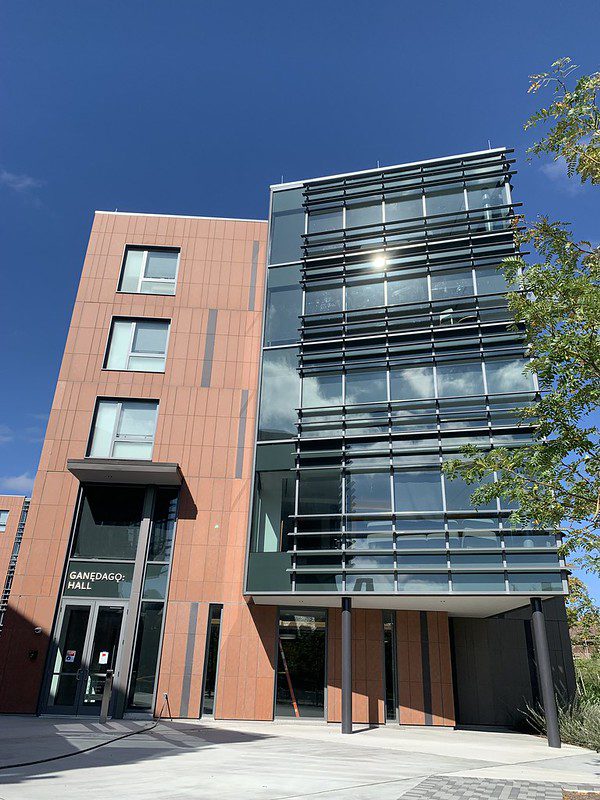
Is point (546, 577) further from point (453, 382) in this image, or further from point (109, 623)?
point (109, 623)

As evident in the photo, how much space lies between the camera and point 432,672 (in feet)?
52.4

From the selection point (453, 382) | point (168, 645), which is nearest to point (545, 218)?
point (453, 382)

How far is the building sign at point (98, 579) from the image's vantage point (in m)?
16.2

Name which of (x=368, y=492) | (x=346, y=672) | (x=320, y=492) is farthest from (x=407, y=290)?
(x=346, y=672)

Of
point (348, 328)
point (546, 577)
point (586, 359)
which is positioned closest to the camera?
point (586, 359)

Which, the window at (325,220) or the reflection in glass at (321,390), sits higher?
the window at (325,220)

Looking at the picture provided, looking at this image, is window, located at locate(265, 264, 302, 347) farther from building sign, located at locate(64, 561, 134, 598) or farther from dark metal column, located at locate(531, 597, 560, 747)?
dark metal column, located at locate(531, 597, 560, 747)

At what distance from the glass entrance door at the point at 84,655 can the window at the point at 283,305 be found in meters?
9.57

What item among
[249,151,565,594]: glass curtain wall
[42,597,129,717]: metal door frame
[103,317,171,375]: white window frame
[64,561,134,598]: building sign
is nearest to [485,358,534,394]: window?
[249,151,565,594]: glass curtain wall

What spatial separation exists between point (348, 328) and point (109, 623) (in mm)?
11355

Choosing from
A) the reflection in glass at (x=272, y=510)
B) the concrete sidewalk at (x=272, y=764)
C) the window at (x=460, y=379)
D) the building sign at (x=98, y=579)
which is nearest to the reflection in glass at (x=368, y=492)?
the reflection in glass at (x=272, y=510)

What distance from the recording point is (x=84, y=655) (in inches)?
611

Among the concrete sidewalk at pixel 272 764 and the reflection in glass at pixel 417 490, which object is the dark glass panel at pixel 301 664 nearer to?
the concrete sidewalk at pixel 272 764

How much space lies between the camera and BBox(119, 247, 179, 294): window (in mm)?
20125
